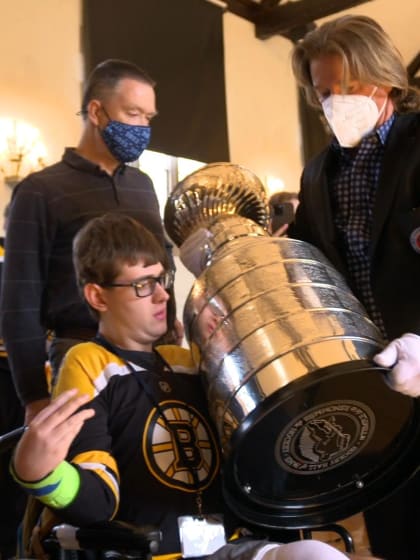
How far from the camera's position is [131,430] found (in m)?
1.09

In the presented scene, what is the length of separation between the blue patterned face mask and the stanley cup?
0.57 m

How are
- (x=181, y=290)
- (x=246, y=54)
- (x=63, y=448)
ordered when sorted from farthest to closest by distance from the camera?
(x=246, y=54)
(x=181, y=290)
(x=63, y=448)

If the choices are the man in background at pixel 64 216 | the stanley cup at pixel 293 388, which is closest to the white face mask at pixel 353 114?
the stanley cup at pixel 293 388

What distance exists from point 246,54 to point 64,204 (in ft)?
12.7

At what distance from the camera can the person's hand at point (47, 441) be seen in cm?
87

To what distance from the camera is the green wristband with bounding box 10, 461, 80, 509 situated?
90 cm

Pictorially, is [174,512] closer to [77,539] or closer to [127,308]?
[77,539]

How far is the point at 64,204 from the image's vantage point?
1538mm

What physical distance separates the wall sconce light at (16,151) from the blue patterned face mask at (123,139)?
191 cm

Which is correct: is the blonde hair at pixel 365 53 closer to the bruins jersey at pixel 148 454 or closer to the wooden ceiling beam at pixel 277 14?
the bruins jersey at pixel 148 454

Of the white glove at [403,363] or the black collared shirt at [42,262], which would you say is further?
the black collared shirt at [42,262]

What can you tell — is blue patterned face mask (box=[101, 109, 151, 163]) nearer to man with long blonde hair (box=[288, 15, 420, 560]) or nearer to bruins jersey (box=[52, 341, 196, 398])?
man with long blonde hair (box=[288, 15, 420, 560])

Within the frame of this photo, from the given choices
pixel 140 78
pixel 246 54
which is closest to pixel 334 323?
pixel 140 78

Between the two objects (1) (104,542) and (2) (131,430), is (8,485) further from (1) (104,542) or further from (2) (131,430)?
(1) (104,542)
